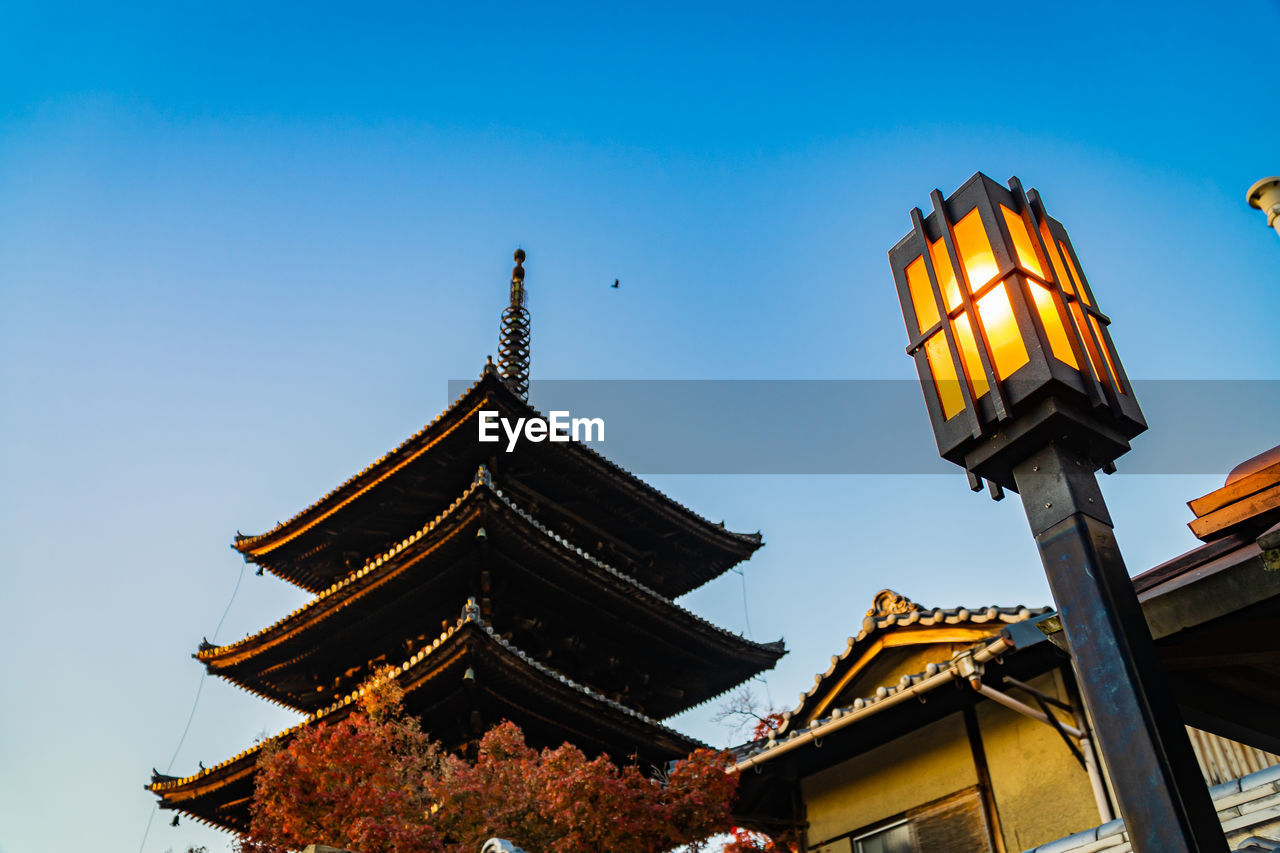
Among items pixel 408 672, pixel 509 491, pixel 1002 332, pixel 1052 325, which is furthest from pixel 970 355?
pixel 509 491

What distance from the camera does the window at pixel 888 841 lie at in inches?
352

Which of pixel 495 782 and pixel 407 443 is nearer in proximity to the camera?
pixel 495 782

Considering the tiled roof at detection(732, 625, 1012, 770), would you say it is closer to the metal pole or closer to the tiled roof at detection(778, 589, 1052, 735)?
the tiled roof at detection(778, 589, 1052, 735)

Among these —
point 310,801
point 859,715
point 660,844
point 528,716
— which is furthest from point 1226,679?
point 528,716

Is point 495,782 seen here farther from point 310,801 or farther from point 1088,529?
point 1088,529

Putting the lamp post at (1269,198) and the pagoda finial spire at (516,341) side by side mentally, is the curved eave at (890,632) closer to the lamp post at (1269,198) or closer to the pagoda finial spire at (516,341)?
the lamp post at (1269,198)

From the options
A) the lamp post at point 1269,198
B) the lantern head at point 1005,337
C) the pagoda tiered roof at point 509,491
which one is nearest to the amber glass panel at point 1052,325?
the lantern head at point 1005,337

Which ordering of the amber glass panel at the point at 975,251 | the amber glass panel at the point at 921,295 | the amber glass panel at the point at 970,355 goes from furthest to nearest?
1. the amber glass panel at the point at 921,295
2. the amber glass panel at the point at 975,251
3. the amber glass panel at the point at 970,355

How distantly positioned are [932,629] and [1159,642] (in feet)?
20.6

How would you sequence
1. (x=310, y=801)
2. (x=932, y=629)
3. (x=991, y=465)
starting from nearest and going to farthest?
(x=991, y=465) < (x=932, y=629) < (x=310, y=801)

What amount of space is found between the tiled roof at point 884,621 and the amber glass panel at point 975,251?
22.7ft

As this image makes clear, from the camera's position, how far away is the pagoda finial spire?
26.3 meters

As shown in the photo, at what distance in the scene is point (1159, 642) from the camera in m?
3.36

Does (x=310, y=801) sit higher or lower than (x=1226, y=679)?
higher
